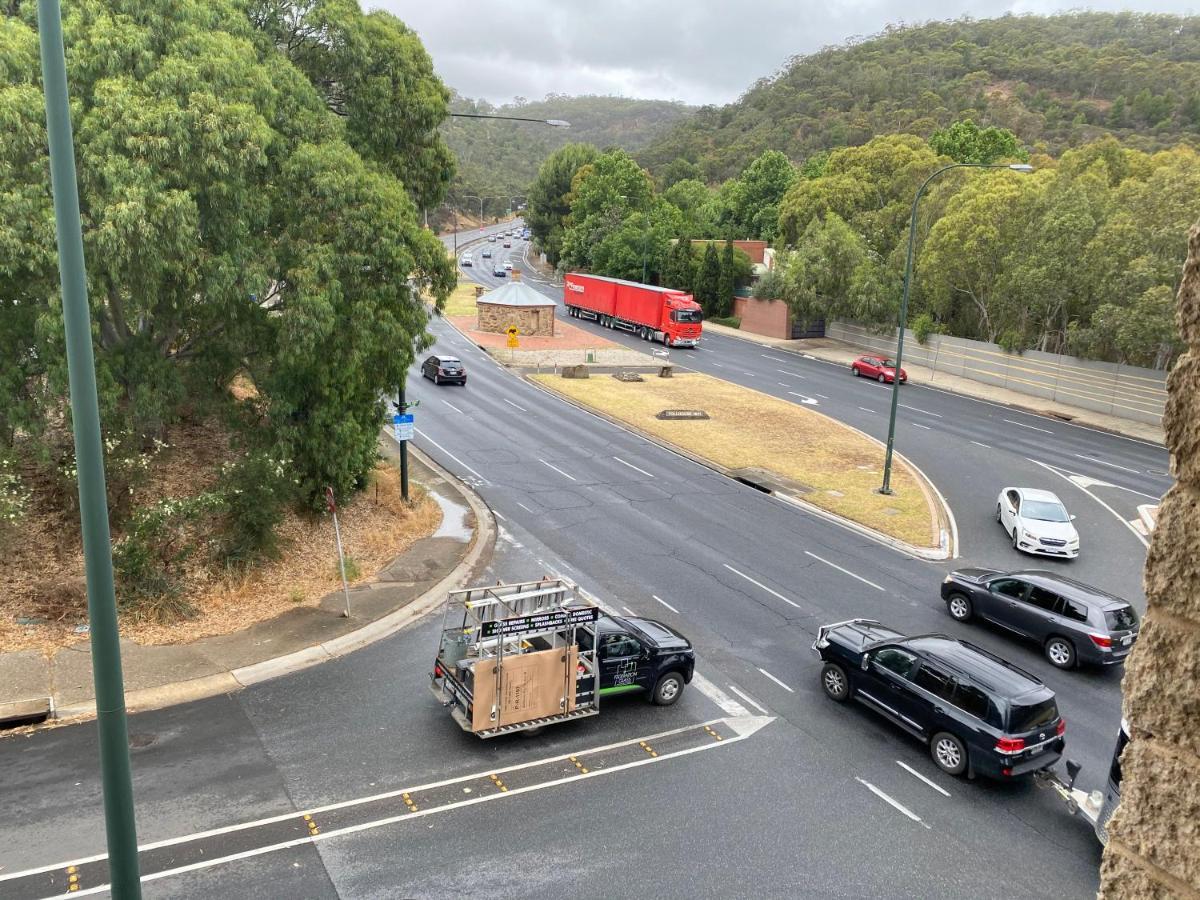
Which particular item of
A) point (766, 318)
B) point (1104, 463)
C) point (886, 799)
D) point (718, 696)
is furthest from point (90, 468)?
point (766, 318)

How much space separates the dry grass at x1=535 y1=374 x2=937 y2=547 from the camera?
26734 mm

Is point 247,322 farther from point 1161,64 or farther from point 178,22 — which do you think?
point 1161,64

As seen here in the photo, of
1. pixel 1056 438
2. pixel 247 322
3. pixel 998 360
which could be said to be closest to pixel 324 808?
pixel 247 322

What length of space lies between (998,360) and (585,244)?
48.0m

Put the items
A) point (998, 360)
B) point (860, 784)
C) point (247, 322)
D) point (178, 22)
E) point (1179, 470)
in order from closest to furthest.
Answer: point (1179, 470)
point (860, 784)
point (178, 22)
point (247, 322)
point (998, 360)

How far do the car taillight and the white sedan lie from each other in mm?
12267

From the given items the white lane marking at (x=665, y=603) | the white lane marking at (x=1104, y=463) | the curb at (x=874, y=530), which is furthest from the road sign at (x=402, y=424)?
the white lane marking at (x=1104, y=463)

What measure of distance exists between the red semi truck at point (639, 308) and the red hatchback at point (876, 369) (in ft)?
37.1

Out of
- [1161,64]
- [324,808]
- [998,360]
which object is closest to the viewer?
[324,808]

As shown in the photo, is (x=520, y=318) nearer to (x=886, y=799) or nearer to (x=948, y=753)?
(x=948, y=753)

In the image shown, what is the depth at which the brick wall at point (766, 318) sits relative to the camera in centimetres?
6486

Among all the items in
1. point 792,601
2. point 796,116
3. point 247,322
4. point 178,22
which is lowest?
point 792,601

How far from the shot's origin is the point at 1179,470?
106 inches

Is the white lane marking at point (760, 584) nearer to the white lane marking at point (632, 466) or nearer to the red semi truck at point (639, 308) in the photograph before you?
the white lane marking at point (632, 466)
